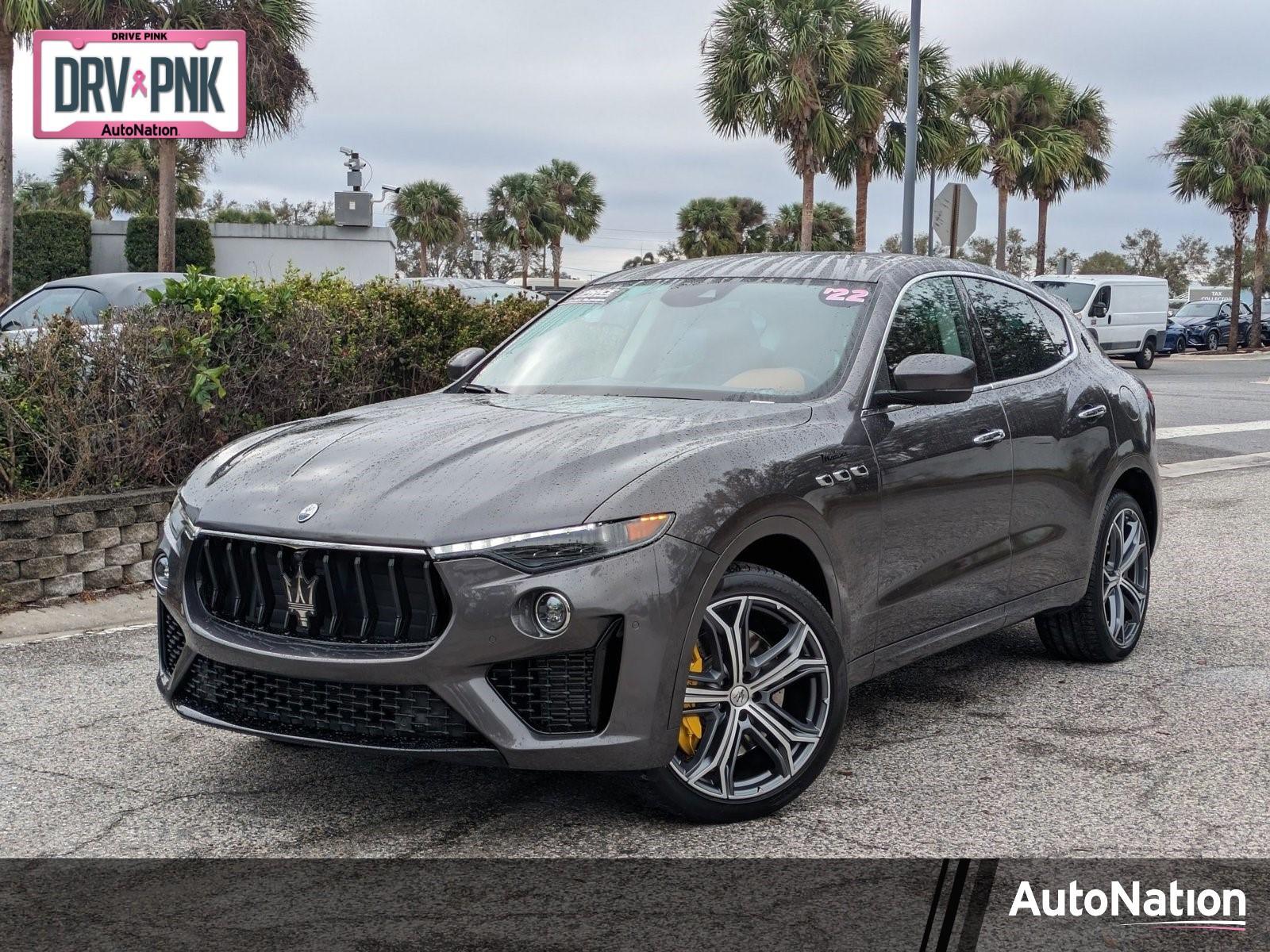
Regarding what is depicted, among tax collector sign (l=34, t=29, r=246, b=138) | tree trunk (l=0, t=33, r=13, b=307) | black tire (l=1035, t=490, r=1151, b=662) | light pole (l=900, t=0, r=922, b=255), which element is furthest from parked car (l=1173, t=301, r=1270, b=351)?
black tire (l=1035, t=490, r=1151, b=662)

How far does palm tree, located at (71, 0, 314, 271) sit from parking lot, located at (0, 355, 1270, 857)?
24.7 metres

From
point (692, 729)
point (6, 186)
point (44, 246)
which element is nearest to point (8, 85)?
point (6, 186)

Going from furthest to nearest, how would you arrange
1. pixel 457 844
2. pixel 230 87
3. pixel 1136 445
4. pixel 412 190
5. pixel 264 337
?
pixel 412 190, pixel 230 87, pixel 264 337, pixel 1136 445, pixel 457 844

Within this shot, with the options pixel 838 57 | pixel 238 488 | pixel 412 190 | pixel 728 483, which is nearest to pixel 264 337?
pixel 238 488

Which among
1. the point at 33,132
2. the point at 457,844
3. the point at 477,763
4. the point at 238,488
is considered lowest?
the point at 457,844

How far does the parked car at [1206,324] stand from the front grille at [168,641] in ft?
150

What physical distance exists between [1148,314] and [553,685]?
110ft

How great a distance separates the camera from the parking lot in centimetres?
400

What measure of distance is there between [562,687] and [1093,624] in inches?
120

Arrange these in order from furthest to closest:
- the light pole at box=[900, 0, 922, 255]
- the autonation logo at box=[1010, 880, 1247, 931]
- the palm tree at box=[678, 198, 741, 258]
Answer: the palm tree at box=[678, 198, 741, 258] → the light pole at box=[900, 0, 922, 255] → the autonation logo at box=[1010, 880, 1247, 931]

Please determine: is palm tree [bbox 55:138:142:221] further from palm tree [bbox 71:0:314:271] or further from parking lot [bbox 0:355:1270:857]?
parking lot [bbox 0:355:1270:857]

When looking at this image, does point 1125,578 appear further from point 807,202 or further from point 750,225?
point 750,225

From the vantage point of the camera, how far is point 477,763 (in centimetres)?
373

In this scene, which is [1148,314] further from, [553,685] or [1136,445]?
[553,685]
